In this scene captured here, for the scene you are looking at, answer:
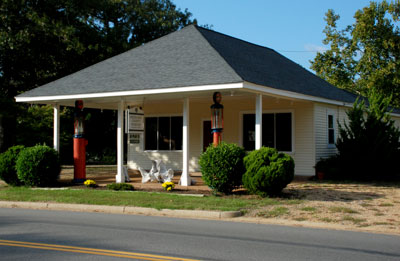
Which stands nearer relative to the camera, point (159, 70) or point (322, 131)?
point (159, 70)

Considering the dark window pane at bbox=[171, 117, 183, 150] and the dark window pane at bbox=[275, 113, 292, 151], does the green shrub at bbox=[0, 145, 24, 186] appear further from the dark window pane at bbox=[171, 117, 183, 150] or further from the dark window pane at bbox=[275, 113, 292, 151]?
the dark window pane at bbox=[275, 113, 292, 151]

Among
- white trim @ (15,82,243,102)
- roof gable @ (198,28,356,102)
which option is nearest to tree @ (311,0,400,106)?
roof gable @ (198,28,356,102)

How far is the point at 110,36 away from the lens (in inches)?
1305

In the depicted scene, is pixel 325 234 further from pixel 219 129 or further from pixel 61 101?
pixel 61 101

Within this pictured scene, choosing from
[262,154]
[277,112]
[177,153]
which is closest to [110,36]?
[177,153]

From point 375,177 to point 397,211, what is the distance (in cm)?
755

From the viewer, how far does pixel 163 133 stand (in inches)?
930

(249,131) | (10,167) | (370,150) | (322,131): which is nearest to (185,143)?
(249,131)

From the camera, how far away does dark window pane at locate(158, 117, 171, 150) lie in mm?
23428

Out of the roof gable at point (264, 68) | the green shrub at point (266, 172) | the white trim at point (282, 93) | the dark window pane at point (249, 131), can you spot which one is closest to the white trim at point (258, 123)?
the white trim at point (282, 93)

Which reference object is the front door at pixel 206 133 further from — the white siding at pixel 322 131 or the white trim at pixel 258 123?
the white trim at pixel 258 123

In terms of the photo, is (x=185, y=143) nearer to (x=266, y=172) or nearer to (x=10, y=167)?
(x=266, y=172)

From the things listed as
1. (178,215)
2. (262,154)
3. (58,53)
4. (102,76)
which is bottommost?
(178,215)

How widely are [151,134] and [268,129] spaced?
256 inches
